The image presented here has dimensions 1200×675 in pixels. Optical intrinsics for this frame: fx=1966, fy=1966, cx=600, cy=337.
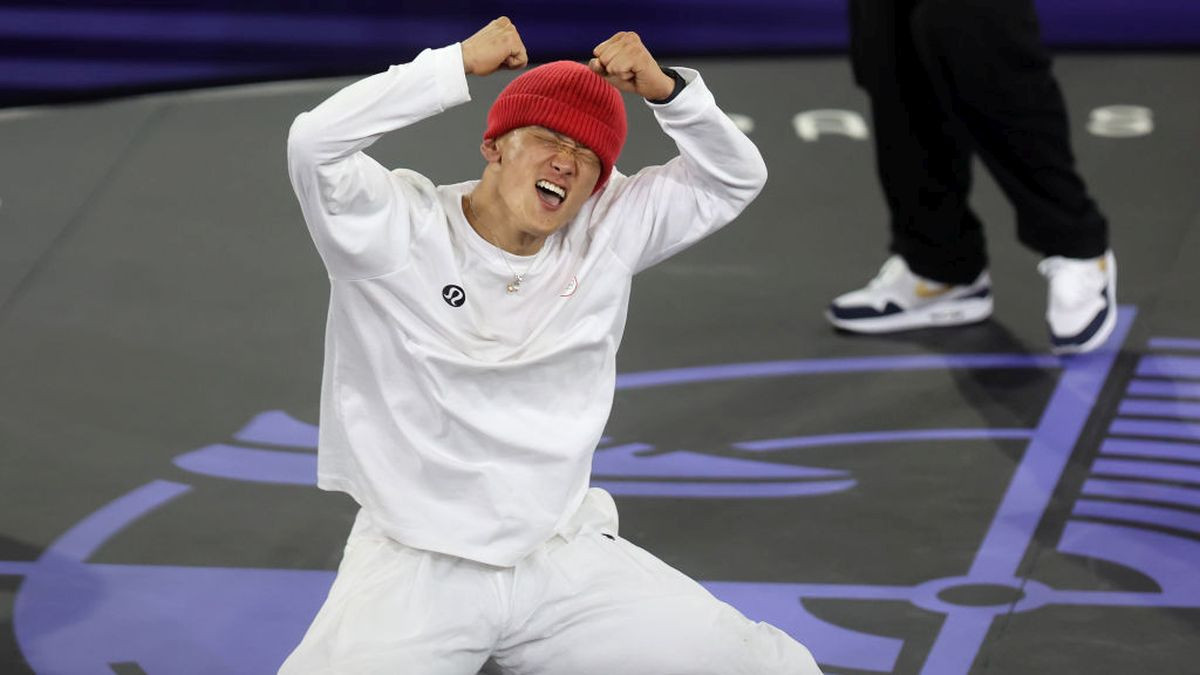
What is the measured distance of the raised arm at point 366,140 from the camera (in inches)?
95.3

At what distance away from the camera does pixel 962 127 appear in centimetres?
415

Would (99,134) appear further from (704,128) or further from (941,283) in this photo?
(704,128)

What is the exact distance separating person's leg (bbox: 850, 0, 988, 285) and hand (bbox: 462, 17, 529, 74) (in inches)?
71.6

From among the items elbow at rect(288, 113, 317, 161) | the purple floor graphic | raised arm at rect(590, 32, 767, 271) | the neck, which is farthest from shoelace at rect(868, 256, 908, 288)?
elbow at rect(288, 113, 317, 161)

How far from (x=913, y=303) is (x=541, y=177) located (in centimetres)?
193

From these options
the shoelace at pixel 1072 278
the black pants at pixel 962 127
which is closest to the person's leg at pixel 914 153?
the black pants at pixel 962 127

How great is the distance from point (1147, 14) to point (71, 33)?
316 cm

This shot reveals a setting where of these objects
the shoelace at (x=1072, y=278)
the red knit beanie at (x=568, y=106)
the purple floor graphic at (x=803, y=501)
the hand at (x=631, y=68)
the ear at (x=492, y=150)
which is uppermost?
the hand at (x=631, y=68)

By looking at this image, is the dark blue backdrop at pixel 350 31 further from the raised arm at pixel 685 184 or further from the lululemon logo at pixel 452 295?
the lululemon logo at pixel 452 295

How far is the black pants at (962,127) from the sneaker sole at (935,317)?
63 mm

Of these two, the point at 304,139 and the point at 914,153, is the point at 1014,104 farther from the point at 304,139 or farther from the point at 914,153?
the point at 304,139

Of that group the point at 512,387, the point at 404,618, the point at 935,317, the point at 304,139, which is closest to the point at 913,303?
the point at 935,317

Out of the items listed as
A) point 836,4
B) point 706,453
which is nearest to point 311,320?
point 706,453

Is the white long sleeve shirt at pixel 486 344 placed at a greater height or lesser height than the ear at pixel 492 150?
lesser
